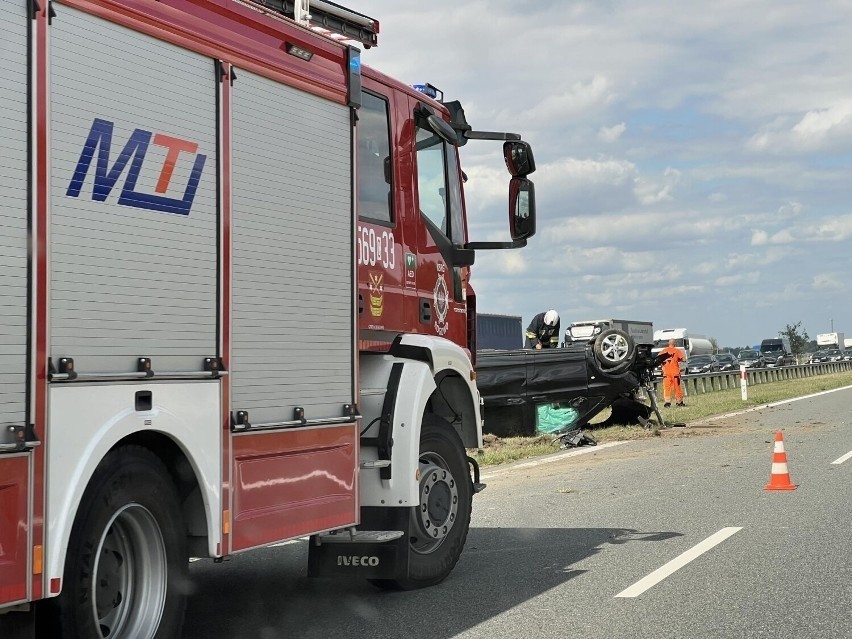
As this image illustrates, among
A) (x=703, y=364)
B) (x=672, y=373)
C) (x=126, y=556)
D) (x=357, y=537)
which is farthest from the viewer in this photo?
(x=703, y=364)

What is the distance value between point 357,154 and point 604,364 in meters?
13.9

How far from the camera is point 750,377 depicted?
4597cm

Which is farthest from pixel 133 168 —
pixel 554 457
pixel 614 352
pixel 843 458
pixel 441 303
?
pixel 614 352

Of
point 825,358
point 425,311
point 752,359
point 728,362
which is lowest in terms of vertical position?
point 425,311

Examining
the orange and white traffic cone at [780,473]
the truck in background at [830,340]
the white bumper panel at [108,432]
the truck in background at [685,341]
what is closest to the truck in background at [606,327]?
the truck in background at [685,341]

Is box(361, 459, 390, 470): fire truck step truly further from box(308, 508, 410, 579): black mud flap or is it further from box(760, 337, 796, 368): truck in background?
box(760, 337, 796, 368): truck in background

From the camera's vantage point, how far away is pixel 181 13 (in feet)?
18.0

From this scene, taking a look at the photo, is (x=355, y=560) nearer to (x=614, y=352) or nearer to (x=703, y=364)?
(x=614, y=352)

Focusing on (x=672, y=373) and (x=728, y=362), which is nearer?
(x=672, y=373)

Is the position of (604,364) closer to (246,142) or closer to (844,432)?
(844,432)

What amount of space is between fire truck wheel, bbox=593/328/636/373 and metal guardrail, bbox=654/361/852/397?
321 cm

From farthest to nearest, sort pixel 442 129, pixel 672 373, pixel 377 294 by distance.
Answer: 1. pixel 672 373
2. pixel 442 129
3. pixel 377 294

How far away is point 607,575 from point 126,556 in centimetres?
356

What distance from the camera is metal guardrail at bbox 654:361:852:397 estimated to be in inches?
1421
